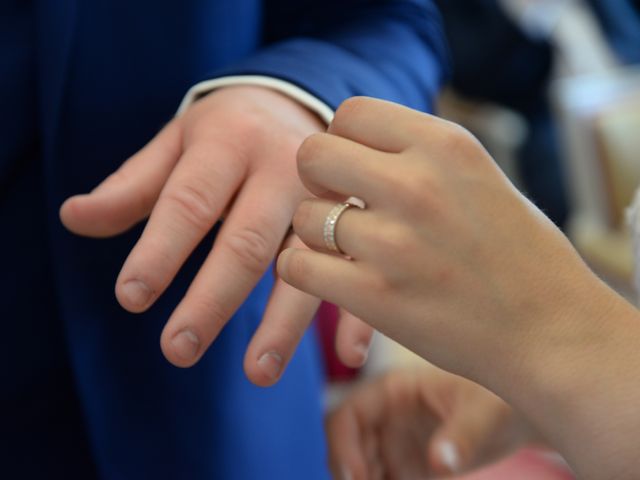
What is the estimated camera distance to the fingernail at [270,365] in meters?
0.46

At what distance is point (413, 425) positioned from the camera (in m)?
0.69

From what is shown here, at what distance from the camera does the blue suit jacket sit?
1.83 ft

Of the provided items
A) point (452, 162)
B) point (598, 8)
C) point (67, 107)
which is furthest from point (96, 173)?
point (598, 8)

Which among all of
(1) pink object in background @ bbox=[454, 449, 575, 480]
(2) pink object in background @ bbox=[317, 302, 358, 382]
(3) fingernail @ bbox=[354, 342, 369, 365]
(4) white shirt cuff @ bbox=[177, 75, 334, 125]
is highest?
(4) white shirt cuff @ bbox=[177, 75, 334, 125]

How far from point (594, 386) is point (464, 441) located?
20 centimetres

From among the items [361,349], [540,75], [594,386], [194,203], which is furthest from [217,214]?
[540,75]

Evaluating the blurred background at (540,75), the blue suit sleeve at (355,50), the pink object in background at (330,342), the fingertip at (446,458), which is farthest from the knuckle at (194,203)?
the blurred background at (540,75)

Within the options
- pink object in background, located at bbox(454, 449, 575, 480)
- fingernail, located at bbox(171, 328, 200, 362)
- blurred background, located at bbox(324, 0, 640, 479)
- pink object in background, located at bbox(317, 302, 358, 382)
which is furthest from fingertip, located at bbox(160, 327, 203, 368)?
blurred background, located at bbox(324, 0, 640, 479)

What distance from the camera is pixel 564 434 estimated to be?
1.40 ft

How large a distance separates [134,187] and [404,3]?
0.99 ft

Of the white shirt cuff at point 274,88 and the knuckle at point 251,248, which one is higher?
the white shirt cuff at point 274,88

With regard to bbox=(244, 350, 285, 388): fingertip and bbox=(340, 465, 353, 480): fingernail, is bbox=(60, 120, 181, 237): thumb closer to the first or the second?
bbox=(244, 350, 285, 388): fingertip

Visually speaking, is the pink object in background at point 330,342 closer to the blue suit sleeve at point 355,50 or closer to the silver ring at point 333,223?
the blue suit sleeve at point 355,50

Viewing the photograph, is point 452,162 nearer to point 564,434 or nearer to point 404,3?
point 564,434
